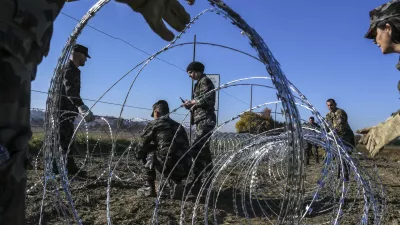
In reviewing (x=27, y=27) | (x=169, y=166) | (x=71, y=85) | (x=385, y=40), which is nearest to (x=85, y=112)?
(x=71, y=85)

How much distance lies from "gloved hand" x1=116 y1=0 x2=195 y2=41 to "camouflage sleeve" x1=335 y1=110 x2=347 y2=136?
264 inches

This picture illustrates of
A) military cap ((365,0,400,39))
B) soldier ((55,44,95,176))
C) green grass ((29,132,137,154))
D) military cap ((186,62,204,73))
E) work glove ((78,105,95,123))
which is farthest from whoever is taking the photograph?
green grass ((29,132,137,154))

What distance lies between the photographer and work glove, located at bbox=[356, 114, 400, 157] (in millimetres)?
2561

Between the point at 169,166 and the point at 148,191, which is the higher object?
the point at 169,166

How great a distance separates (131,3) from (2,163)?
47.5 inches

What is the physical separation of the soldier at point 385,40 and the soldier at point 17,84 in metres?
1.88

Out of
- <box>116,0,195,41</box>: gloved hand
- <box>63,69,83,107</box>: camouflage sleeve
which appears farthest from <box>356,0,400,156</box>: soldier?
<box>63,69,83,107</box>: camouflage sleeve

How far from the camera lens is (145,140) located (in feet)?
19.0

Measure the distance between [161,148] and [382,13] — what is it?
377 cm

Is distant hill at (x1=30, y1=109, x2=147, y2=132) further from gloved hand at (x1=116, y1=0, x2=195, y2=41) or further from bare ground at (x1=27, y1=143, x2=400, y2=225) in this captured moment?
gloved hand at (x1=116, y1=0, x2=195, y2=41)

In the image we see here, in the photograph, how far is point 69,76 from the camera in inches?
240

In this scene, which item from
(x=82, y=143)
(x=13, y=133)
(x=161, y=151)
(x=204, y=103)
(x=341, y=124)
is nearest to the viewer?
(x=13, y=133)

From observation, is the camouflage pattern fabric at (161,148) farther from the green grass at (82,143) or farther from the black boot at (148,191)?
the green grass at (82,143)

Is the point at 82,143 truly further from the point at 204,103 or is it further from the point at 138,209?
the point at 138,209
